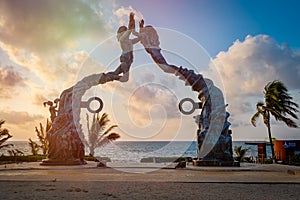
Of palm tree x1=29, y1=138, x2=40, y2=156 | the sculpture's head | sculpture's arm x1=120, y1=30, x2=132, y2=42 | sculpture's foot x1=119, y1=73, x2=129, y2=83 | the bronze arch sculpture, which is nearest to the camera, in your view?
the bronze arch sculpture

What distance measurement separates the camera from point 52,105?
21.0 m

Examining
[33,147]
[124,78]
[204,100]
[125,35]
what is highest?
[125,35]

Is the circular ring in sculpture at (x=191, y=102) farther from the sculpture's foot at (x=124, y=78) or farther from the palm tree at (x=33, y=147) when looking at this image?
the palm tree at (x=33, y=147)

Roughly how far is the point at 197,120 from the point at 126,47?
24.0 ft

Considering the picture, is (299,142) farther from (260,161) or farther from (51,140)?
(51,140)

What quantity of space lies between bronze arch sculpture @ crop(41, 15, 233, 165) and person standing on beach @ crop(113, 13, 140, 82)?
0.10 meters

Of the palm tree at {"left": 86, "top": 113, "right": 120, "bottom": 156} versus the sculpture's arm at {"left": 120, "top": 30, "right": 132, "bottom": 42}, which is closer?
the sculpture's arm at {"left": 120, "top": 30, "right": 132, "bottom": 42}

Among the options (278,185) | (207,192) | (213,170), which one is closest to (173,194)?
(207,192)

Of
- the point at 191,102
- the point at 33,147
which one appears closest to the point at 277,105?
the point at 191,102

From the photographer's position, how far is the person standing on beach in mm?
21344

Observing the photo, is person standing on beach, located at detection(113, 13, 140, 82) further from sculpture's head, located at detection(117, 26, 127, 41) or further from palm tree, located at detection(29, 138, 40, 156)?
palm tree, located at detection(29, 138, 40, 156)

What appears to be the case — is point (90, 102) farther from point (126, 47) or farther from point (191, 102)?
point (191, 102)

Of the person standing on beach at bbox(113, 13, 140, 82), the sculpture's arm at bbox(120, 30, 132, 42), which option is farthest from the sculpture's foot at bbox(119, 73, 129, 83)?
the sculpture's arm at bbox(120, 30, 132, 42)

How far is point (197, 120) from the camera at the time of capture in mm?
19719
